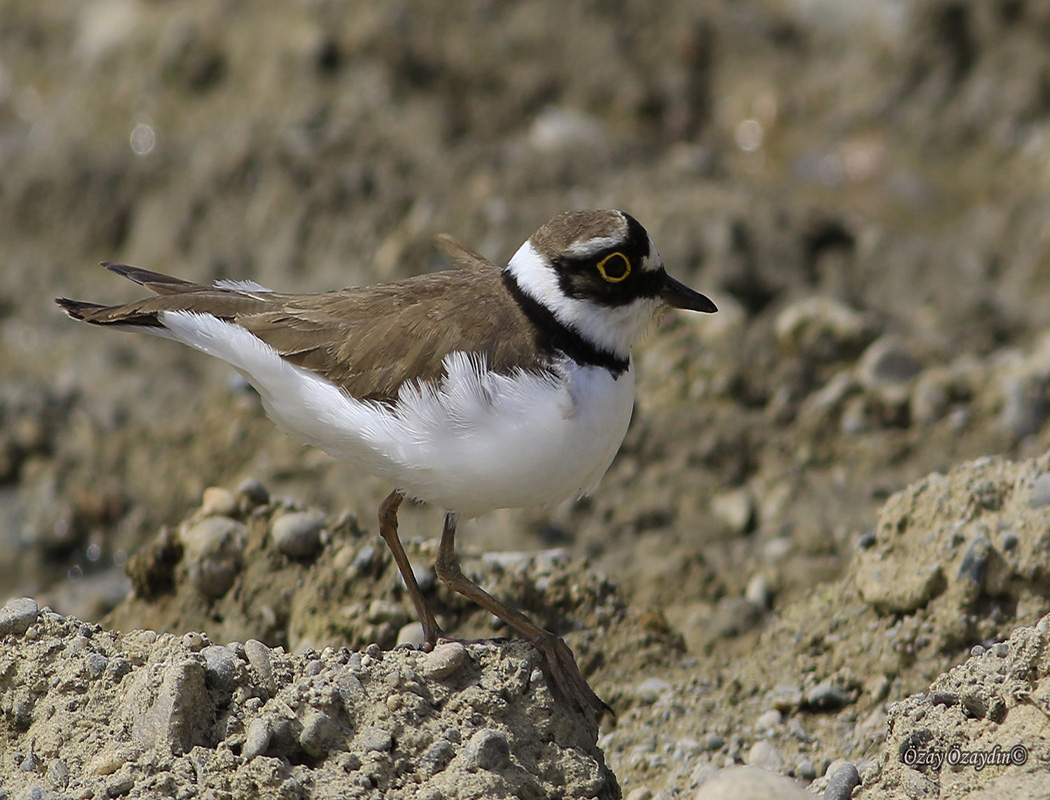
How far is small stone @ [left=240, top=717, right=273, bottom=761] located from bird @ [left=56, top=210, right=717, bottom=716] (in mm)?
1016

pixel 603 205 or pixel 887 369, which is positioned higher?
pixel 603 205

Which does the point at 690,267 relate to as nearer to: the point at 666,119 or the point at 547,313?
the point at 666,119

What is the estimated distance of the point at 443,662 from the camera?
4199mm

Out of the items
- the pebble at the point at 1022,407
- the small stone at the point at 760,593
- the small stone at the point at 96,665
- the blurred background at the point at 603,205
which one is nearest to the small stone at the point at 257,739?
the small stone at the point at 96,665

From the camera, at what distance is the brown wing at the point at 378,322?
469 cm

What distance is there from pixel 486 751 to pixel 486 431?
1.13 meters

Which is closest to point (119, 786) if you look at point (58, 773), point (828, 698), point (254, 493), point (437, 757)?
point (58, 773)

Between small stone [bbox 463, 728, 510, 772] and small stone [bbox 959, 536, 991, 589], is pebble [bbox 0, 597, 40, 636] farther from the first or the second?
small stone [bbox 959, 536, 991, 589]

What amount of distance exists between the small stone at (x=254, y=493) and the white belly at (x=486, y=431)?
1042 millimetres

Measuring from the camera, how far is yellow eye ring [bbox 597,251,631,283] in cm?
471

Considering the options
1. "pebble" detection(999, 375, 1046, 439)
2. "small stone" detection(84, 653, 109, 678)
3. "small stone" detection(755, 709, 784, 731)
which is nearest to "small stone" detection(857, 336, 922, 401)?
"pebble" detection(999, 375, 1046, 439)

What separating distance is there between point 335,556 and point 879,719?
2392mm

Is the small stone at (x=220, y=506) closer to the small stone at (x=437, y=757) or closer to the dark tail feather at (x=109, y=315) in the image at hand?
the dark tail feather at (x=109, y=315)

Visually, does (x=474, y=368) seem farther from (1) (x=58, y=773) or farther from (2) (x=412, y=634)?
(1) (x=58, y=773)
